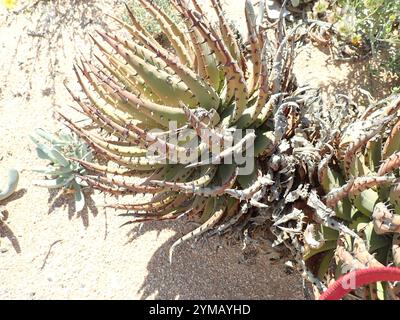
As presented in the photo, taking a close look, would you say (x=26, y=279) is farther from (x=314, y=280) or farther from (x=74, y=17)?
(x=74, y=17)

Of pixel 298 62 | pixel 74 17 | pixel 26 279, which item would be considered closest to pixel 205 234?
pixel 26 279

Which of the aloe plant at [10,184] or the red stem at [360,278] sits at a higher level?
the aloe plant at [10,184]

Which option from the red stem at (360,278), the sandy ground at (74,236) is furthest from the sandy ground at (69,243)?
the red stem at (360,278)

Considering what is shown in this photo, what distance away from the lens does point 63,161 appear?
10.5 ft

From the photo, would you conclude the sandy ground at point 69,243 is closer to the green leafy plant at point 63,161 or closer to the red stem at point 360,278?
the green leafy plant at point 63,161

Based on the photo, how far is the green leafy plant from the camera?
3172 mm

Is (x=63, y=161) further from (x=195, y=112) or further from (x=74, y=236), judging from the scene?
(x=195, y=112)

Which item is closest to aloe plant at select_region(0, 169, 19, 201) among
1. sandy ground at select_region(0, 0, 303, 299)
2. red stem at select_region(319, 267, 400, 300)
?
sandy ground at select_region(0, 0, 303, 299)

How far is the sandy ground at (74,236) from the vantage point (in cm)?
272

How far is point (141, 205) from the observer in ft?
7.39

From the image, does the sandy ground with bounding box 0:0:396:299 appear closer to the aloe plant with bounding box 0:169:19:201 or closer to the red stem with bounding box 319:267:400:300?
the aloe plant with bounding box 0:169:19:201

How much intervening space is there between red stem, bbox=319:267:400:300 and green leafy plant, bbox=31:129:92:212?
1.85m

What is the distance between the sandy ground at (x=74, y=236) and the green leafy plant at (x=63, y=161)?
3.7 inches

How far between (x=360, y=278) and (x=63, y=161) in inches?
83.3
